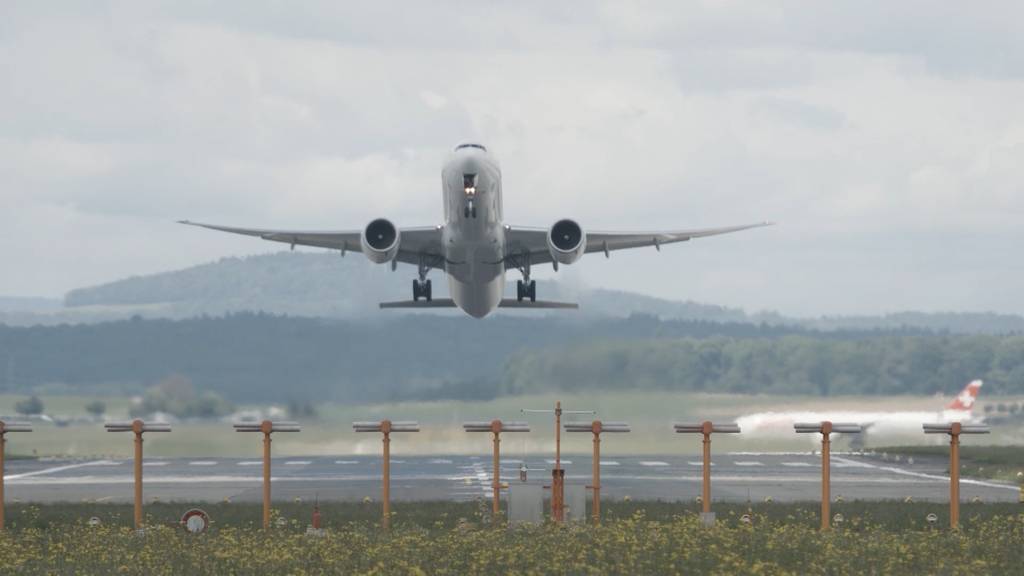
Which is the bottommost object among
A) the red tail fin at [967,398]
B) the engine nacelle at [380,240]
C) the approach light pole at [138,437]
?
the approach light pole at [138,437]

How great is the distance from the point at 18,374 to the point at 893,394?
29.3m

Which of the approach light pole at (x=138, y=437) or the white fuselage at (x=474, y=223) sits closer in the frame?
the approach light pole at (x=138, y=437)

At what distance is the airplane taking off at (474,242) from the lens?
138 feet

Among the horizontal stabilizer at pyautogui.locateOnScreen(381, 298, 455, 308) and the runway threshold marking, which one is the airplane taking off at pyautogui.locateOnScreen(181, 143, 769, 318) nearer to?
the horizontal stabilizer at pyautogui.locateOnScreen(381, 298, 455, 308)

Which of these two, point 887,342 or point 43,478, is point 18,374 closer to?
point 43,478

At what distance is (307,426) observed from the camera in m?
49.8

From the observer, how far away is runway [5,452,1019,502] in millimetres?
40344

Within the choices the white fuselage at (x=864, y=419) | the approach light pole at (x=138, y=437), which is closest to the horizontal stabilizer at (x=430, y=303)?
the white fuselage at (x=864, y=419)

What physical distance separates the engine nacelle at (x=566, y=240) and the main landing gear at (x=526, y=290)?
6.34 m

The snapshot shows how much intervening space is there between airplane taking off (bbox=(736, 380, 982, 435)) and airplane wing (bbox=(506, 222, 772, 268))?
604 cm

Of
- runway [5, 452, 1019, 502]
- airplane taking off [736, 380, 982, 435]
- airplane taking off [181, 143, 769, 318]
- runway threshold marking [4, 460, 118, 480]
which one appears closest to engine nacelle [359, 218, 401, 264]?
airplane taking off [181, 143, 769, 318]

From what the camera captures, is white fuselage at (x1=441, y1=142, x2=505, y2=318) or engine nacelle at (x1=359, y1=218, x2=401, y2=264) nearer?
white fuselage at (x1=441, y1=142, x2=505, y2=318)

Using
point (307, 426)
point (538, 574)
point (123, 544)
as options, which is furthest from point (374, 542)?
point (307, 426)

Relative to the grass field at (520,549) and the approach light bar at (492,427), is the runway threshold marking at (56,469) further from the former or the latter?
the approach light bar at (492,427)
